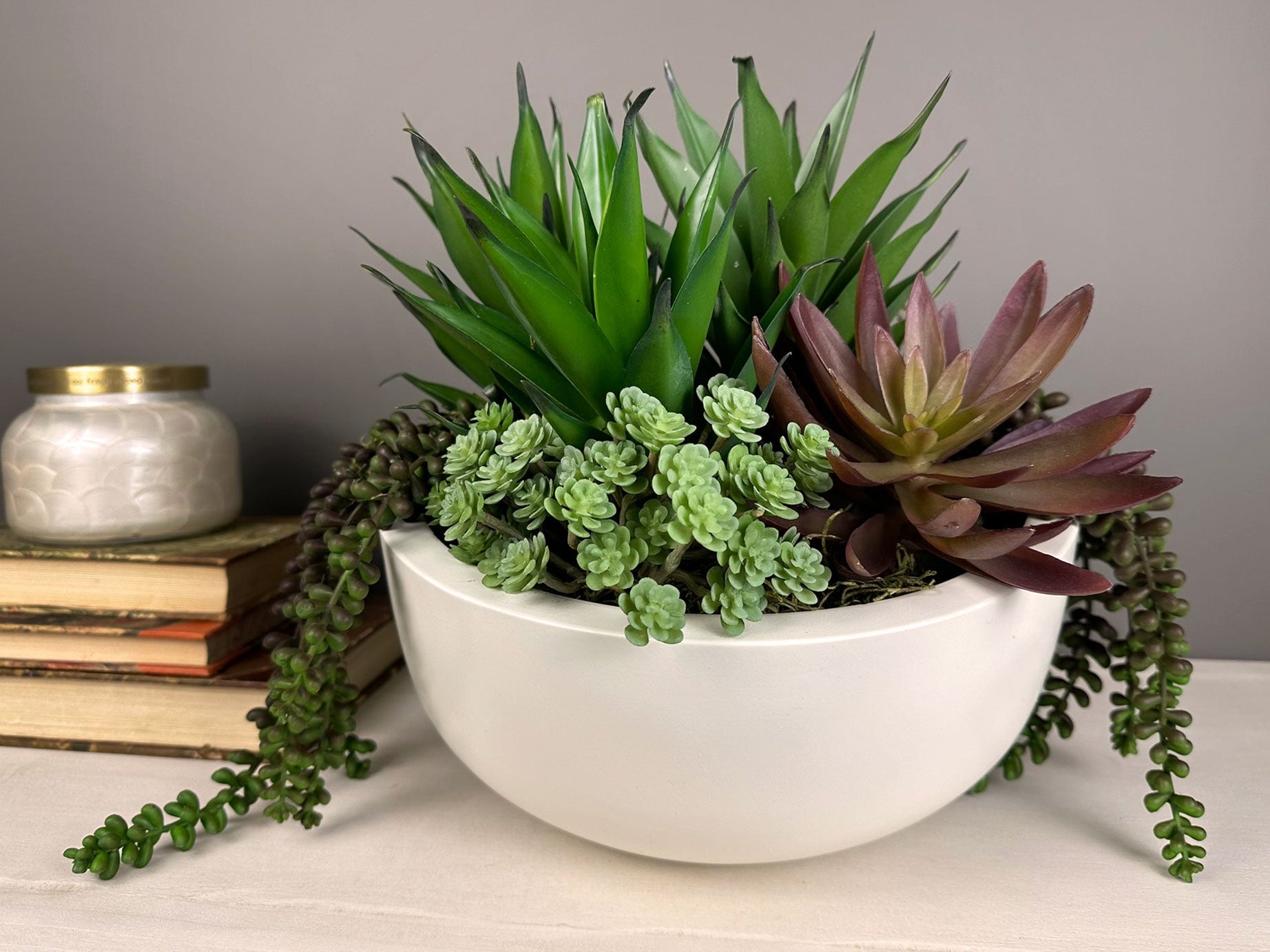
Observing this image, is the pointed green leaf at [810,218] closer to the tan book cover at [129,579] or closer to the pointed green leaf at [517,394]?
the pointed green leaf at [517,394]

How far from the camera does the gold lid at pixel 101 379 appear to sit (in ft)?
2.41

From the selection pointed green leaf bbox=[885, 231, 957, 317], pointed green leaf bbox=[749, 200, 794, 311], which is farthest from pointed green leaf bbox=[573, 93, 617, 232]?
pointed green leaf bbox=[885, 231, 957, 317]

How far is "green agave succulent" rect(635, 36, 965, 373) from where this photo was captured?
0.54 m

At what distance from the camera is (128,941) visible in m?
0.45

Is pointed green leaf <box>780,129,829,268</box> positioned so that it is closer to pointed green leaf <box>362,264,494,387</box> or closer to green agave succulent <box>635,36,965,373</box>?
green agave succulent <box>635,36,965,373</box>

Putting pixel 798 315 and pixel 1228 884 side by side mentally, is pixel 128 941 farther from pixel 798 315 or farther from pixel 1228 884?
pixel 1228 884

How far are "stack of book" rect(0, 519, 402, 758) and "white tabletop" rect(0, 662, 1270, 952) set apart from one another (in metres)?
0.05

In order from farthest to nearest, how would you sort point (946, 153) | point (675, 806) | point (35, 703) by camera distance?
point (946, 153)
point (35, 703)
point (675, 806)

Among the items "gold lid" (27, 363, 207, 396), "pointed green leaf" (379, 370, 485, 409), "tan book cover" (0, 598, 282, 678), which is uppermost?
"pointed green leaf" (379, 370, 485, 409)

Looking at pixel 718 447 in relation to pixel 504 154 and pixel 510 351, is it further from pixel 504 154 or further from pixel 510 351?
pixel 504 154

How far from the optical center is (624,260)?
45 cm

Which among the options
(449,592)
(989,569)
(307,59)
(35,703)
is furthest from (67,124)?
(989,569)

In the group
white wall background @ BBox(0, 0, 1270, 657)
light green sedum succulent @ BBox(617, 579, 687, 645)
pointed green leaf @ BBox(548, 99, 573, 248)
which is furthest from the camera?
white wall background @ BBox(0, 0, 1270, 657)

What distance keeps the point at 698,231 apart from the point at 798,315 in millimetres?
74
